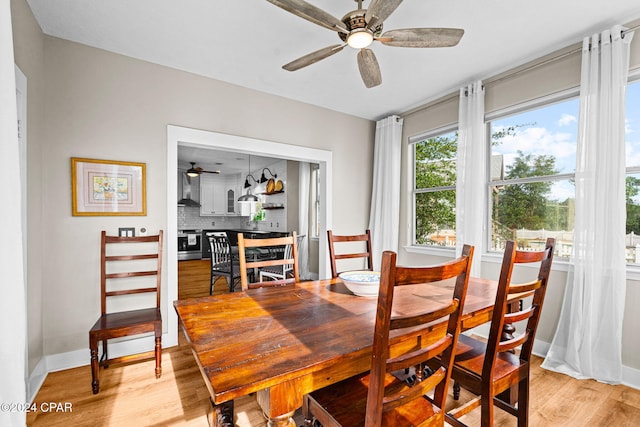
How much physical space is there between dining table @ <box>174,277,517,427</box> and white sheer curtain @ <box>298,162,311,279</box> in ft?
13.0

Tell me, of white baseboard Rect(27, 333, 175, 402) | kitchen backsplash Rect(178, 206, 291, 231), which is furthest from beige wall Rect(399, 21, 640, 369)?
kitchen backsplash Rect(178, 206, 291, 231)

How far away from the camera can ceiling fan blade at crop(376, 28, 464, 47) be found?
1750 mm

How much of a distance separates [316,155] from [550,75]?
2520 mm

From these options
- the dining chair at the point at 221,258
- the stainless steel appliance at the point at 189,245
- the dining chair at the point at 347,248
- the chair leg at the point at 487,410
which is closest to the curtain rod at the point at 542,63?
the dining chair at the point at 347,248

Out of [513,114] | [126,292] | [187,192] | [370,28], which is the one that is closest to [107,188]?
[126,292]

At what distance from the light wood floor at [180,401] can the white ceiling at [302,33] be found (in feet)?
8.95

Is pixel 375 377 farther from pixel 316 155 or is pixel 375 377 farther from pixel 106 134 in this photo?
pixel 316 155

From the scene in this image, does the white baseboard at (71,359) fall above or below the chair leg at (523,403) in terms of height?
below

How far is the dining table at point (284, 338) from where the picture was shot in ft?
3.04

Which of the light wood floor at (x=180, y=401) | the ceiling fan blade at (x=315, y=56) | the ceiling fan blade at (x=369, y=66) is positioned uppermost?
the ceiling fan blade at (x=315, y=56)

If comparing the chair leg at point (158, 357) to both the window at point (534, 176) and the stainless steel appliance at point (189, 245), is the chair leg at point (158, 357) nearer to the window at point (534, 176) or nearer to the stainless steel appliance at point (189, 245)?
the window at point (534, 176)

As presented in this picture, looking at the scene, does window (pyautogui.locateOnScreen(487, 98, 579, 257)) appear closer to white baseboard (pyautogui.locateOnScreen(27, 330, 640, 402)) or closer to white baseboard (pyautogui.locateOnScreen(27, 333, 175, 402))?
white baseboard (pyautogui.locateOnScreen(27, 330, 640, 402))

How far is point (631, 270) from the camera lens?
224cm

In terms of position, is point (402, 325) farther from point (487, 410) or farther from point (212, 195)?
point (212, 195)
